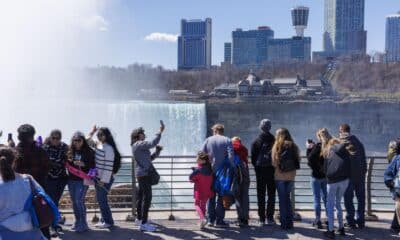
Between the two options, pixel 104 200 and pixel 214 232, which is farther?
pixel 104 200

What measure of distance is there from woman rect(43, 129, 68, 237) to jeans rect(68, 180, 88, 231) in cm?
15

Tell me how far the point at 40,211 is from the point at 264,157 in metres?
4.54

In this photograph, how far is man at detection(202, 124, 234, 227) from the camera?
8258 mm

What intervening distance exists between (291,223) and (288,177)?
0.74 metres

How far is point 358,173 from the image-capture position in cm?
834

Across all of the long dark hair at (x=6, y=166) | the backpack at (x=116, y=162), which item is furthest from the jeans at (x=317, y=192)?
the long dark hair at (x=6, y=166)

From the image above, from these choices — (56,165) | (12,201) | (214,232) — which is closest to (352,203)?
(214,232)

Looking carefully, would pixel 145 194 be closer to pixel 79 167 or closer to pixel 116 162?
pixel 116 162

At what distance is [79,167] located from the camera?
25.6 feet

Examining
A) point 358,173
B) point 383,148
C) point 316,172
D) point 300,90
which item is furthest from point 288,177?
point 300,90

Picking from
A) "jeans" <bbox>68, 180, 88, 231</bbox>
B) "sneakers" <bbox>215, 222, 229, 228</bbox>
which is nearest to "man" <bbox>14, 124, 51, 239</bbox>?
"jeans" <bbox>68, 180, 88, 231</bbox>

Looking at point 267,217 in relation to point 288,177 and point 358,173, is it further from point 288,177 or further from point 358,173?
point 358,173

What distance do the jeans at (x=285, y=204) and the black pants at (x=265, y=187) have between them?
0.86 feet

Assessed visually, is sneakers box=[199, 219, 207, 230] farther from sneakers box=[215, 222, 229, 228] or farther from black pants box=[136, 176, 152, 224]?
black pants box=[136, 176, 152, 224]
